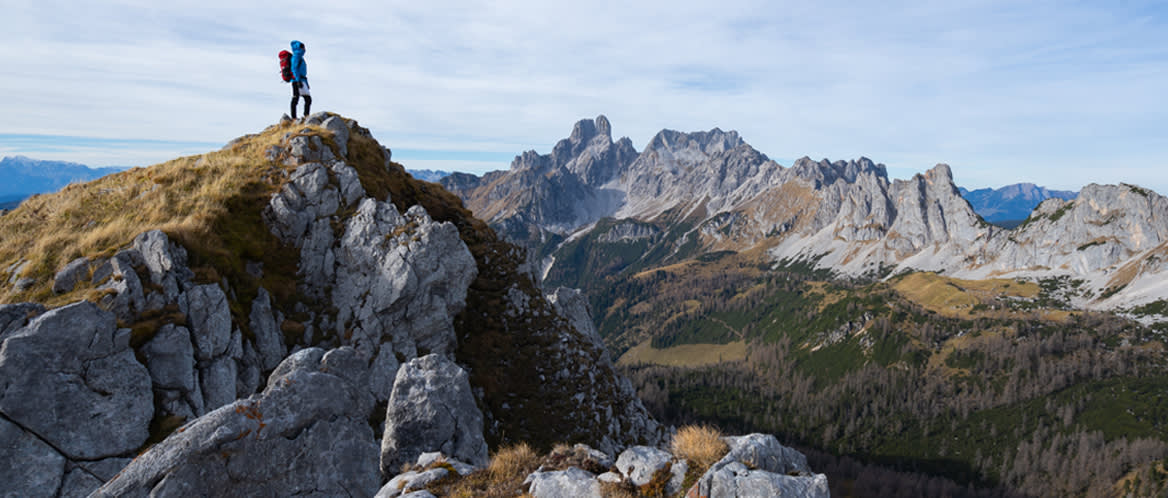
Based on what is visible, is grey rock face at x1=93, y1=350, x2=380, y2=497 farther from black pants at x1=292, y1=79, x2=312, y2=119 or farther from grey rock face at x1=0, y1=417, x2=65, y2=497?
black pants at x1=292, y1=79, x2=312, y2=119

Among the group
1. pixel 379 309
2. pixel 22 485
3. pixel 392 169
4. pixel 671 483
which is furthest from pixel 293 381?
pixel 392 169

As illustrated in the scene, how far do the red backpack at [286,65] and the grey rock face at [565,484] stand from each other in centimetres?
3553

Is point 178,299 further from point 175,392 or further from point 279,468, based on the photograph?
point 279,468

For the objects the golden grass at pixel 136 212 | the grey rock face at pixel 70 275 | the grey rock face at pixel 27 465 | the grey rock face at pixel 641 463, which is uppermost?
the golden grass at pixel 136 212

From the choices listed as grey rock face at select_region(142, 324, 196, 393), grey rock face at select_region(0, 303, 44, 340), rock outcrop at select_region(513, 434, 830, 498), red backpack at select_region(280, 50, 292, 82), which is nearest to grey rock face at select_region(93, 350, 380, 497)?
rock outcrop at select_region(513, 434, 830, 498)

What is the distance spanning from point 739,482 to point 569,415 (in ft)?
73.3

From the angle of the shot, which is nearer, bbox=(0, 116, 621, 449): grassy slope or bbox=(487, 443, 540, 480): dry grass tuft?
bbox=(487, 443, 540, 480): dry grass tuft

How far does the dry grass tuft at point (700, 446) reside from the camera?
11.1 metres

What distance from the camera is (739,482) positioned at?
972 centimetres

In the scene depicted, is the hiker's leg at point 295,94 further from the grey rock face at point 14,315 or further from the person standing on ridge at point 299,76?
the grey rock face at point 14,315

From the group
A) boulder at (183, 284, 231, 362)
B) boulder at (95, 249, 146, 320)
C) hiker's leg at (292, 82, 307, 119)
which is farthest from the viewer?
hiker's leg at (292, 82, 307, 119)

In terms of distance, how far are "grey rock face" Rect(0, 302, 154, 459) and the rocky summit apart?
47 millimetres

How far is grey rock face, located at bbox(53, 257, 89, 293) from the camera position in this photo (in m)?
19.4

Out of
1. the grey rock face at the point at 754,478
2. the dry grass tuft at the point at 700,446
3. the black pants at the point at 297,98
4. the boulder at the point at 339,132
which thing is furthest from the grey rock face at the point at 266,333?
the grey rock face at the point at 754,478
